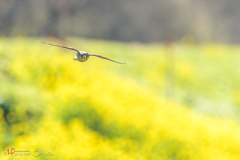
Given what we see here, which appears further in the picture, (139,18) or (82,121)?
(139,18)

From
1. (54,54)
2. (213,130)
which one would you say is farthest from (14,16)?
(213,130)

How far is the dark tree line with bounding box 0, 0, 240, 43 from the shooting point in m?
21.9

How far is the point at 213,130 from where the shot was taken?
7.44 meters

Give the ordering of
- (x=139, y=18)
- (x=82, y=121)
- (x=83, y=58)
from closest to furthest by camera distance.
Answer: (x=83, y=58), (x=82, y=121), (x=139, y=18)

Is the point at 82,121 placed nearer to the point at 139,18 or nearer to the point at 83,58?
the point at 83,58

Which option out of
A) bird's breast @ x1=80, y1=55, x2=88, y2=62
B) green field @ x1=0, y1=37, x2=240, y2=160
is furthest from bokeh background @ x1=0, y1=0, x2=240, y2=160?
bird's breast @ x1=80, y1=55, x2=88, y2=62

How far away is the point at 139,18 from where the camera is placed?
1443 inches

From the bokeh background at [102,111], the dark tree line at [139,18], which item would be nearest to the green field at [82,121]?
the bokeh background at [102,111]

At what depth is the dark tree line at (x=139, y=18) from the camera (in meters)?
21.9

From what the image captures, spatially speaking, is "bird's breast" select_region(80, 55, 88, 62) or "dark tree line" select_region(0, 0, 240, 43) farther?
"dark tree line" select_region(0, 0, 240, 43)

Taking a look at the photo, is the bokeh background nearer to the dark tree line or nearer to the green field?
the green field

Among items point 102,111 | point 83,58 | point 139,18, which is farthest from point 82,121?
point 139,18

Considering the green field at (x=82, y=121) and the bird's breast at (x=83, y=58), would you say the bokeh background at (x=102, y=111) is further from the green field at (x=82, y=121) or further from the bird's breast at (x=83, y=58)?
the bird's breast at (x=83, y=58)

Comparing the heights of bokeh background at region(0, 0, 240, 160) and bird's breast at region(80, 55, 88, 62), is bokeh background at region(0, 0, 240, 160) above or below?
below
